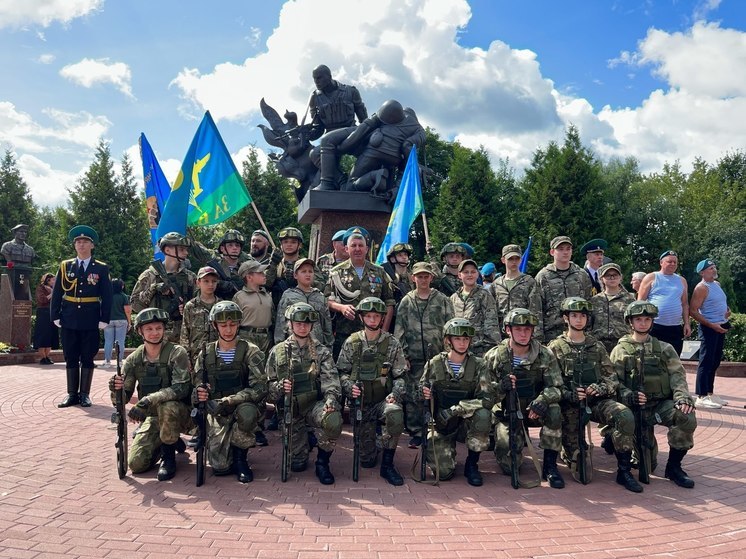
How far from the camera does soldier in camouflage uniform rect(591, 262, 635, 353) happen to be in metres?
6.45

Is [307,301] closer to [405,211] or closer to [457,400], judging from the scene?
[457,400]

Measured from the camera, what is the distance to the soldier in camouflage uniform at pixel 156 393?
500 cm

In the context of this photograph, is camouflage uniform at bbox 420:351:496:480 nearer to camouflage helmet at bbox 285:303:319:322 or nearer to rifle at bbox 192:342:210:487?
camouflage helmet at bbox 285:303:319:322

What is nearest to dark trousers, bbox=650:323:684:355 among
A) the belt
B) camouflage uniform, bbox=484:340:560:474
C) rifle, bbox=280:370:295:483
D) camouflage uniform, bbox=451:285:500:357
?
camouflage uniform, bbox=451:285:500:357

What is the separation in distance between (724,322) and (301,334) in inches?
251

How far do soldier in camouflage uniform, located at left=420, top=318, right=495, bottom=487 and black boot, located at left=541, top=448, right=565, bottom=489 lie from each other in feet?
1.94

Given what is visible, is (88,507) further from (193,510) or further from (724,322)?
(724,322)

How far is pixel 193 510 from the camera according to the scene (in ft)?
13.9

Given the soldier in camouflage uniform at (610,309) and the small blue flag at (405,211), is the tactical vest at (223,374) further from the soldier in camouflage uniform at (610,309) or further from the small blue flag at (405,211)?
the soldier in camouflage uniform at (610,309)

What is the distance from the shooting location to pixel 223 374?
523 centimetres

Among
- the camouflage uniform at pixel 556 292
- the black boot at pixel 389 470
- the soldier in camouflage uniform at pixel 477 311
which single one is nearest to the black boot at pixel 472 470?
the black boot at pixel 389 470

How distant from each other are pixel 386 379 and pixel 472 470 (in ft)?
3.81

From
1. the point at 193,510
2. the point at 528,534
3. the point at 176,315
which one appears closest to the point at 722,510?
the point at 528,534

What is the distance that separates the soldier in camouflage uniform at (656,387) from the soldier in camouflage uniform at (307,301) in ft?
9.78
